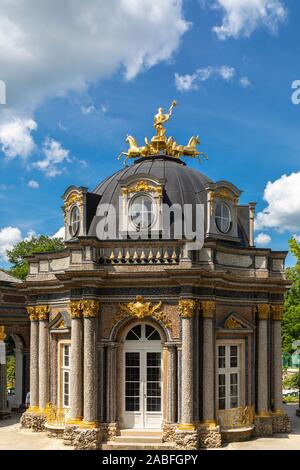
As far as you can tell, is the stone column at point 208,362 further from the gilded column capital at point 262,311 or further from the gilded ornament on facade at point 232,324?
the gilded column capital at point 262,311

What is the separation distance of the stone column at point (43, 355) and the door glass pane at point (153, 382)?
447cm

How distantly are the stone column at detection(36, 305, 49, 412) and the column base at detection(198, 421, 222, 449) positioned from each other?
20.9ft

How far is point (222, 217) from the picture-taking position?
22859 millimetres

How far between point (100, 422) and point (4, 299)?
30.2 feet

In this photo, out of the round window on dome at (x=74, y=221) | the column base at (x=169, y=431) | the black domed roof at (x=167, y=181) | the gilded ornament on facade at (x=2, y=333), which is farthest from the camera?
the gilded ornament on facade at (x=2, y=333)

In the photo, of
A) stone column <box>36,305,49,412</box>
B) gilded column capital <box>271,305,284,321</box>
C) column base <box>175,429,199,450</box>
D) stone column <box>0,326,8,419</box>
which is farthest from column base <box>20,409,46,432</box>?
gilded column capital <box>271,305,284,321</box>

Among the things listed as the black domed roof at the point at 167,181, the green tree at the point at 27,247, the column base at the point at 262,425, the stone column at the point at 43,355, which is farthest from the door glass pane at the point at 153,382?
the green tree at the point at 27,247

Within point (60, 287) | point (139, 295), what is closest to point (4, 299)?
point (60, 287)

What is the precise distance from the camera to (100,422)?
63.9 feet

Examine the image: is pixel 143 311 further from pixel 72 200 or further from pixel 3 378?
pixel 3 378

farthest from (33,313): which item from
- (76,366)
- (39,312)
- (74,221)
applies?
(76,366)

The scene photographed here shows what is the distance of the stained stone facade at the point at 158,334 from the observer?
1941 centimetres

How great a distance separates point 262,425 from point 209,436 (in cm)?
319

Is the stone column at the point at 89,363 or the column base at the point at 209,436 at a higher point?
the stone column at the point at 89,363
